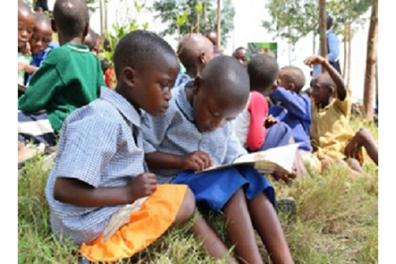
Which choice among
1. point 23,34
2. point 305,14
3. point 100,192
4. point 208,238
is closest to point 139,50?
point 100,192

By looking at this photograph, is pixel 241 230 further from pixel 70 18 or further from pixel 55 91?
pixel 70 18

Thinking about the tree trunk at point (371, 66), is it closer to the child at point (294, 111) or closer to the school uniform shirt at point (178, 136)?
the child at point (294, 111)

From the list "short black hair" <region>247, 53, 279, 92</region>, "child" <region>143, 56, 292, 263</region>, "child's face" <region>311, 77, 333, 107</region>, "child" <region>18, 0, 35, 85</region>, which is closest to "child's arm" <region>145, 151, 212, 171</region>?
"child" <region>143, 56, 292, 263</region>

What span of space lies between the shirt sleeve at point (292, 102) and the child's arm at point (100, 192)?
82.4 inches

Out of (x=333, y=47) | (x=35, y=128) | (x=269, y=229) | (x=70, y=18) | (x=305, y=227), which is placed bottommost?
(x=305, y=227)

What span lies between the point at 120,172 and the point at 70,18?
4.42 feet

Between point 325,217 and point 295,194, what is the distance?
20 centimetres

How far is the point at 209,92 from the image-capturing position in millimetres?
1965

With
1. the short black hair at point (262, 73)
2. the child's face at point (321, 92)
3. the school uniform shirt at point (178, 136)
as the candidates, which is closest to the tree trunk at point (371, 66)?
the child's face at point (321, 92)

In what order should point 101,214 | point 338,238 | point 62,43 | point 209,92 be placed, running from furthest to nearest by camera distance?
point 62,43 → point 338,238 → point 209,92 → point 101,214

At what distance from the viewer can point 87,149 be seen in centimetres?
156

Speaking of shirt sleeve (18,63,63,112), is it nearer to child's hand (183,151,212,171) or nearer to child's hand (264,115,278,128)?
child's hand (183,151,212,171)

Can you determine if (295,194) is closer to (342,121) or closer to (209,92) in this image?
(209,92)
